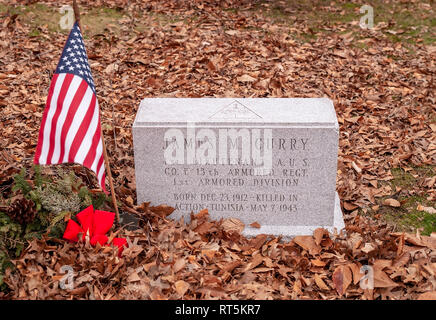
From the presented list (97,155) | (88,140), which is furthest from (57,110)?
(97,155)

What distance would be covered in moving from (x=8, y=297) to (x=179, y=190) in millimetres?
1748

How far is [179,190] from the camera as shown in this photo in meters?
4.72

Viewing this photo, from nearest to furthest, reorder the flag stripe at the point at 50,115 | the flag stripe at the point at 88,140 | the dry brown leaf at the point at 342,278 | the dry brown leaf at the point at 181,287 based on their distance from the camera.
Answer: the flag stripe at the point at 50,115, the flag stripe at the point at 88,140, the dry brown leaf at the point at 181,287, the dry brown leaf at the point at 342,278

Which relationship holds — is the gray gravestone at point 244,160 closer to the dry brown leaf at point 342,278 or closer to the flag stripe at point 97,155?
the flag stripe at point 97,155

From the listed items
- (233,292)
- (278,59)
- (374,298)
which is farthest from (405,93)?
(233,292)

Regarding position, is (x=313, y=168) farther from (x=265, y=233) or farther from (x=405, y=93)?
(x=405, y=93)

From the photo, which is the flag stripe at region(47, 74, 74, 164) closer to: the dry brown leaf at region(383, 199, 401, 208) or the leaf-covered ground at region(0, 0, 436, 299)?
the leaf-covered ground at region(0, 0, 436, 299)

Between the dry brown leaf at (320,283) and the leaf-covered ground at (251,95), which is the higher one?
the leaf-covered ground at (251,95)

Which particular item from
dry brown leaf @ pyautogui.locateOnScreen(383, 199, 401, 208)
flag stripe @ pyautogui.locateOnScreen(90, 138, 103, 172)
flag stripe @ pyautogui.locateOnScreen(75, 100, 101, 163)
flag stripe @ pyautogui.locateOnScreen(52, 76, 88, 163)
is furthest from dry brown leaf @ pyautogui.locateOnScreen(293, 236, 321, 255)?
flag stripe @ pyautogui.locateOnScreen(52, 76, 88, 163)

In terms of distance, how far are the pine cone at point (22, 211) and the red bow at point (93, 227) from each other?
33 cm

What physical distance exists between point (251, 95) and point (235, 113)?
2.69 meters

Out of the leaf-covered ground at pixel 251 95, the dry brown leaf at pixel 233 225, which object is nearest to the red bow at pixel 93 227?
the leaf-covered ground at pixel 251 95

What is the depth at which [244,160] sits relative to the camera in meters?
4.56

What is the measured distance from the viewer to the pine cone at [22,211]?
417cm
